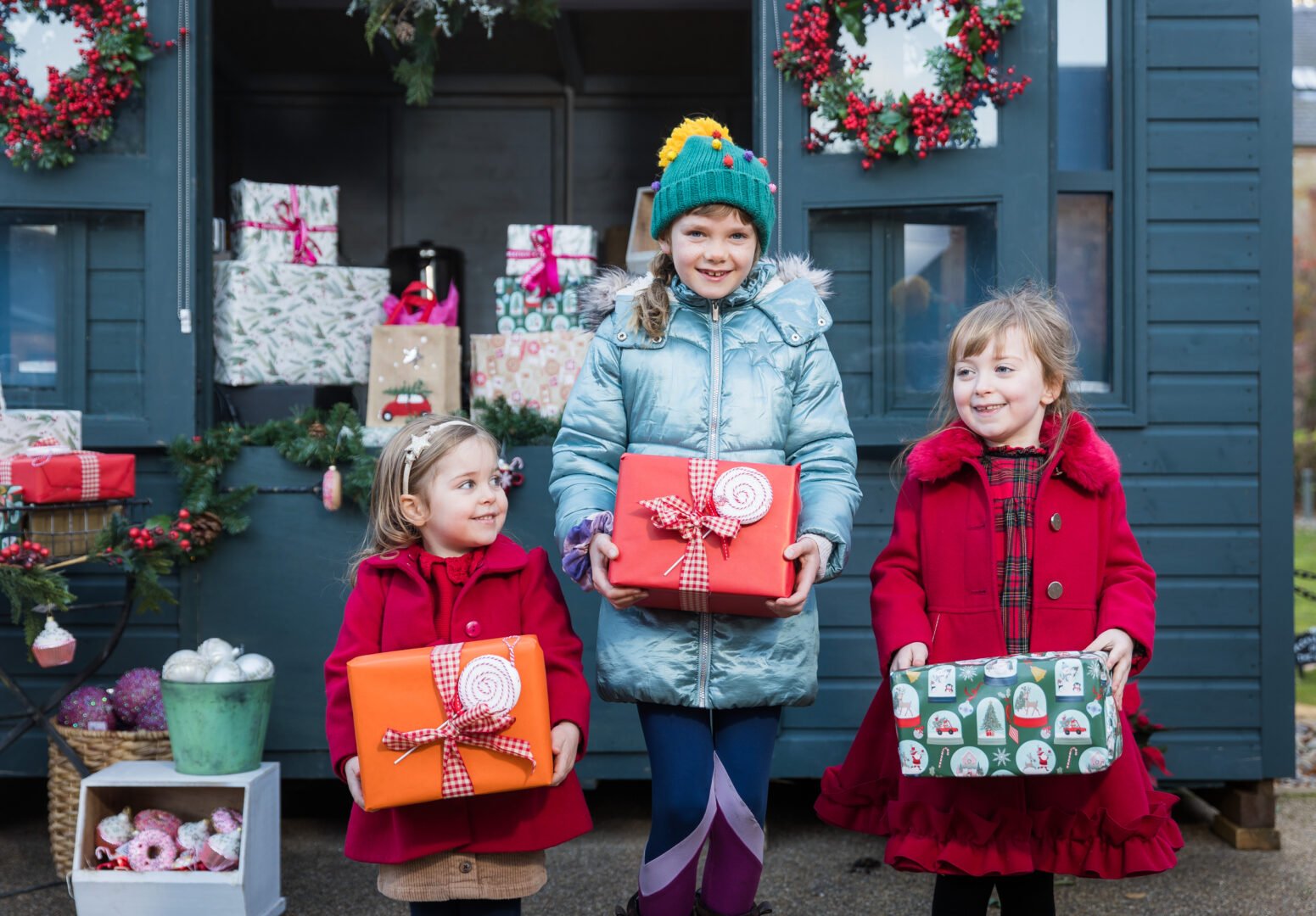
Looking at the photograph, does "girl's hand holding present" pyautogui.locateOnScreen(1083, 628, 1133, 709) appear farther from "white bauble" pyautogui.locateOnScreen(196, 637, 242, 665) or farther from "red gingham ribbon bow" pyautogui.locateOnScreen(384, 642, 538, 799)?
"white bauble" pyautogui.locateOnScreen(196, 637, 242, 665)

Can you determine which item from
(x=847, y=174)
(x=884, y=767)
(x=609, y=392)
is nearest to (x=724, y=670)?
(x=884, y=767)

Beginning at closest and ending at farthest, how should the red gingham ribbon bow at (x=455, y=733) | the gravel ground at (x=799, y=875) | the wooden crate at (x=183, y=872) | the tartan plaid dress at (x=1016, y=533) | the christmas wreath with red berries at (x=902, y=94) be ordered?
the red gingham ribbon bow at (x=455, y=733)
the tartan plaid dress at (x=1016, y=533)
the wooden crate at (x=183, y=872)
the gravel ground at (x=799, y=875)
the christmas wreath with red berries at (x=902, y=94)

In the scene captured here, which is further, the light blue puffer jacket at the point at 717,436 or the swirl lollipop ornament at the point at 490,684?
the light blue puffer jacket at the point at 717,436

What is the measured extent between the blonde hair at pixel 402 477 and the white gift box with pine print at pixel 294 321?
1923 mm

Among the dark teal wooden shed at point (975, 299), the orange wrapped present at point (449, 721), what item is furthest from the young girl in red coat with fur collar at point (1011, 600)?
the dark teal wooden shed at point (975, 299)

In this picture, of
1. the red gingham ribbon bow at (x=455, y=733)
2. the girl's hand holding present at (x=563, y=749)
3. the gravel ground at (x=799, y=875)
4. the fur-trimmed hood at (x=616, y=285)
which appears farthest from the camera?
the gravel ground at (x=799, y=875)

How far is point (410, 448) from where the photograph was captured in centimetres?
230

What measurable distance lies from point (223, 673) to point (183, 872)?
0.46 metres

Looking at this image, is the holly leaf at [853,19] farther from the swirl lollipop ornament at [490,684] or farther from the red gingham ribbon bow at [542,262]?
the swirl lollipop ornament at [490,684]

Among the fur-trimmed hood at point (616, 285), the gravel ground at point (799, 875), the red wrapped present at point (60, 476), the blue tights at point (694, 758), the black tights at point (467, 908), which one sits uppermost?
the fur-trimmed hood at point (616, 285)

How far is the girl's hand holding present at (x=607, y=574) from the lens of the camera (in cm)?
213

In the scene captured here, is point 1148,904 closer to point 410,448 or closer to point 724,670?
point 724,670

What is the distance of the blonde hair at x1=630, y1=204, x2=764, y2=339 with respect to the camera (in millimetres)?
2340

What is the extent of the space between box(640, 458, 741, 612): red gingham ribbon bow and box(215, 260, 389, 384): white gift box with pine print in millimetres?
2364
